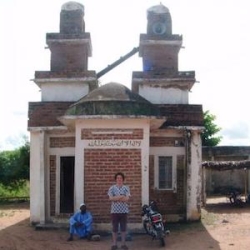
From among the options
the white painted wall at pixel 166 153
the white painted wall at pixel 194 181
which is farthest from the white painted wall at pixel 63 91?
the white painted wall at pixel 194 181

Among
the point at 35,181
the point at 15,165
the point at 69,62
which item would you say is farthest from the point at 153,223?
the point at 15,165

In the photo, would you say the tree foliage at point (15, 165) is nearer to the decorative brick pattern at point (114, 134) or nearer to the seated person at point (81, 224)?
the decorative brick pattern at point (114, 134)

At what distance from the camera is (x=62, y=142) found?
1373 cm

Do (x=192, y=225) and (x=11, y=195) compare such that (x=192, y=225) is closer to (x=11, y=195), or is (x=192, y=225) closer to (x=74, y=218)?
(x=74, y=218)

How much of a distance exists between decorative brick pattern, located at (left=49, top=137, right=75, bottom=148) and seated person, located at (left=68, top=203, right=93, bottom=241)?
2.89m

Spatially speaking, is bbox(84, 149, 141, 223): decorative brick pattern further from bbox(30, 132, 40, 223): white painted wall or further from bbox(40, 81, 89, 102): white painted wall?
bbox(40, 81, 89, 102): white painted wall

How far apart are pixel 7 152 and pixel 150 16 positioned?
46.6 ft

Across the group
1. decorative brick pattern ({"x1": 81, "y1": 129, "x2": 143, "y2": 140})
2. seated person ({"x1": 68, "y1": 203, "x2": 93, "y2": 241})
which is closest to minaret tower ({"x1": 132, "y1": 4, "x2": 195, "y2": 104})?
decorative brick pattern ({"x1": 81, "y1": 129, "x2": 143, "y2": 140})

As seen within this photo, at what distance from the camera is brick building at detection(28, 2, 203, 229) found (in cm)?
1179

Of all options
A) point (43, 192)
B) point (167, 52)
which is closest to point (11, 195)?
point (43, 192)

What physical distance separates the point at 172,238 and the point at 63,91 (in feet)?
20.4

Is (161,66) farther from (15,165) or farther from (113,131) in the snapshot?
(15,165)

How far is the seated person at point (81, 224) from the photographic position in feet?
36.4

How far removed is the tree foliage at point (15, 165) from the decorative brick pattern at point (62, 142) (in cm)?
1196
